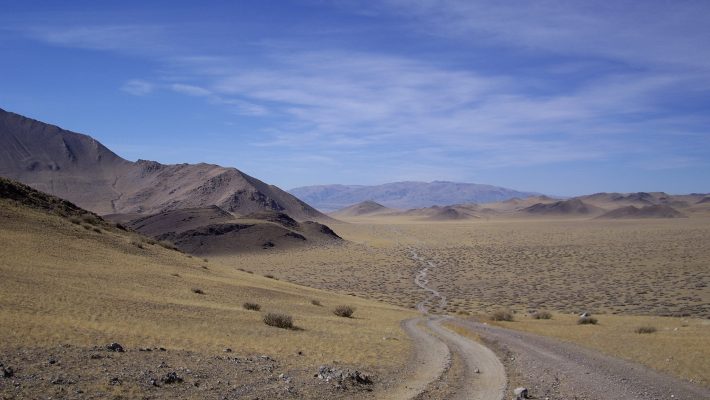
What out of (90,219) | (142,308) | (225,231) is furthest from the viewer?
(225,231)

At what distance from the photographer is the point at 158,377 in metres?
9.97

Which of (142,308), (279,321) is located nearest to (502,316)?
(279,321)

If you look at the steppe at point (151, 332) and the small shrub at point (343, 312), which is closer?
the steppe at point (151, 332)

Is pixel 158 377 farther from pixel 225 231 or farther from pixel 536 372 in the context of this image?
pixel 225 231

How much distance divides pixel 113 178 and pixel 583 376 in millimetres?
167597

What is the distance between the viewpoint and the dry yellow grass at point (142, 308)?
13484 millimetres

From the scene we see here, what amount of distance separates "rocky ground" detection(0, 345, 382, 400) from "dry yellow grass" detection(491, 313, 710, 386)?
8477 millimetres

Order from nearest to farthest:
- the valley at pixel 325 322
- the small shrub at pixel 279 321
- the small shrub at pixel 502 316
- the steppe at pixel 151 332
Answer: the steppe at pixel 151 332 → the valley at pixel 325 322 → the small shrub at pixel 279 321 → the small shrub at pixel 502 316

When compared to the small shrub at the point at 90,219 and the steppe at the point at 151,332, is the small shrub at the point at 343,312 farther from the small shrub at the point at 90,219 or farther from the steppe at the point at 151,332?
the small shrub at the point at 90,219

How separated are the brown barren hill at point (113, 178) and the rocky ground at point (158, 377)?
118 m

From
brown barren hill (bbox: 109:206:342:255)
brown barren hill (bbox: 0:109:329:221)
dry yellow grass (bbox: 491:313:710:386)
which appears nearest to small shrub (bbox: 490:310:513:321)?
dry yellow grass (bbox: 491:313:710:386)

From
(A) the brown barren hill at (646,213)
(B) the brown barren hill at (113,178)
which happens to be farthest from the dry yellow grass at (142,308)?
(A) the brown barren hill at (646,213)

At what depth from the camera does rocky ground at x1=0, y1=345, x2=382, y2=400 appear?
28.9 feet

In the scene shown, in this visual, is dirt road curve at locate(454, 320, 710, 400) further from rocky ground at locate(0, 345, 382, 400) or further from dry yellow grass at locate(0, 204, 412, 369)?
rocky ground at locate(0, 345, 382, 400)
